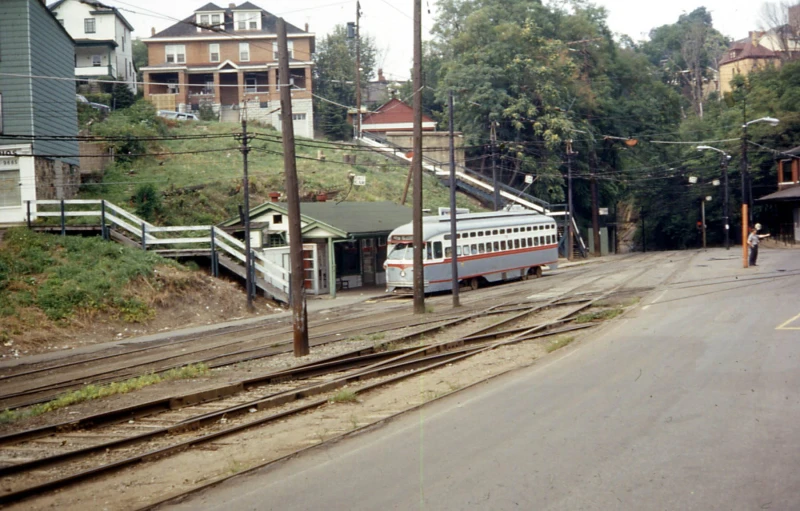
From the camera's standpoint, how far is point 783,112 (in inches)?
2437

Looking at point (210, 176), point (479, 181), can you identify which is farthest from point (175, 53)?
point (479, 181)

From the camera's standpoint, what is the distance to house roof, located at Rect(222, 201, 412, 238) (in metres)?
34.2

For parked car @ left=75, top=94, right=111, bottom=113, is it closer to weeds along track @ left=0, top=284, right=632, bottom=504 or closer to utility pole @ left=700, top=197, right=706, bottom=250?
weeds along track @ left=0, top=284, right=632, bottom=504

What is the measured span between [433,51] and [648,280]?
52.2 meters

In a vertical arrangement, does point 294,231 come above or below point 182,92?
below

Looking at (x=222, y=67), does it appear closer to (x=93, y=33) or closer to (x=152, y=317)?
(x=93, y=33)

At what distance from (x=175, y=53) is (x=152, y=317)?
50345mm

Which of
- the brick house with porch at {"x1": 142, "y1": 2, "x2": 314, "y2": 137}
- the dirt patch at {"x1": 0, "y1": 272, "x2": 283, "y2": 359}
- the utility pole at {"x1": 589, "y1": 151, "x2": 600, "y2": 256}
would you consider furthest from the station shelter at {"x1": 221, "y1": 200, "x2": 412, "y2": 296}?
the brick house with porch at {"x1": 142, "y1": 2, "x2": 314, "y2": 137}

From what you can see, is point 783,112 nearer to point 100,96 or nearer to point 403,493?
point 100,96

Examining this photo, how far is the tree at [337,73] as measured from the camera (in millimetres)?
74438

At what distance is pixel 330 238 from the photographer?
33344 mm

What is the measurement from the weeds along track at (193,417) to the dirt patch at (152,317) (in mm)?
9841

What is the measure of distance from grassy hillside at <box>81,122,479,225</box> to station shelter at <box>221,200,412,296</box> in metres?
3.09

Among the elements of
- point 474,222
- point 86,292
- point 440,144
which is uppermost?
point 440,144
